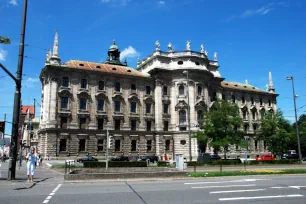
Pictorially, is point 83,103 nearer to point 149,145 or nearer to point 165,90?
point 149,145

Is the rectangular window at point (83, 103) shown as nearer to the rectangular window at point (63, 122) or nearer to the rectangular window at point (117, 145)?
the rectangular window at point (63, 122)

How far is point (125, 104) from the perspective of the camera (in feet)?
193

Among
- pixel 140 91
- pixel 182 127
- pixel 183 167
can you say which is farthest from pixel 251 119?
pixel 183 167

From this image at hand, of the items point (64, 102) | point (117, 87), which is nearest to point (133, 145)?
point (117, 87)

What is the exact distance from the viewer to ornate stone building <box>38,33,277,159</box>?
5331 centimetres

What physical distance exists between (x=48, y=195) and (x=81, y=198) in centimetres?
166

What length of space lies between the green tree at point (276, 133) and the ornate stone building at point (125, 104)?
12.9 meters

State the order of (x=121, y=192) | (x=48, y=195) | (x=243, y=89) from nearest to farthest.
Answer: (x=48, y=195) → (x=121, y=192) → (x=243, y=89)

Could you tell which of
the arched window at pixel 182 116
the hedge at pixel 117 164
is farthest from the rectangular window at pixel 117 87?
the hedge at pixel 117 164

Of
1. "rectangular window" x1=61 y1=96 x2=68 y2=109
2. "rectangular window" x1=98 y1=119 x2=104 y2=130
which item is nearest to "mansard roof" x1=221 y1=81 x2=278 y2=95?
"rectangular window" x1=98 y1=119 x2=104 y2=130

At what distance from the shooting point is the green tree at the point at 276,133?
50.8 metres

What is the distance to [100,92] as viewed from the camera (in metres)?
56.8

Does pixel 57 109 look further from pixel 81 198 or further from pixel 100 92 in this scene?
pixel 81 198

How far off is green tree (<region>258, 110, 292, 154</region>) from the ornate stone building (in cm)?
1287
